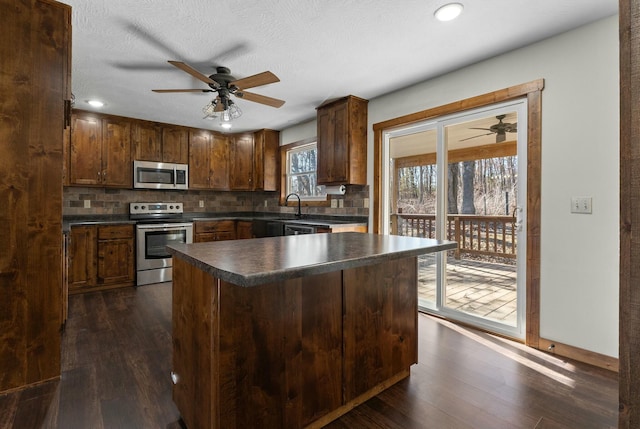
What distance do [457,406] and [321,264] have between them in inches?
49.5

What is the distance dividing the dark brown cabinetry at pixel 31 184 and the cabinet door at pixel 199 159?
10.4 ft

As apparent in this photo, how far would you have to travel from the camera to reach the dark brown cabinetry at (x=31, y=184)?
1906 mm

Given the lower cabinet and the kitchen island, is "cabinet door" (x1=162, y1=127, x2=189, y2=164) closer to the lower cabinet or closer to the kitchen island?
the lower cabinet

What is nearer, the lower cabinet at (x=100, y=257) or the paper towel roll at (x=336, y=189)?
the lower cabinet at (x=100, y=257)

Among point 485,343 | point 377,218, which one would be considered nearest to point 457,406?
point 485,343

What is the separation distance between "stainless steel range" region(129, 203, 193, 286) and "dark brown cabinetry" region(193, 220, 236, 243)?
138 mm

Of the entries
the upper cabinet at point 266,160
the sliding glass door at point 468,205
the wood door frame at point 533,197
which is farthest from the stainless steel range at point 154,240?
the wood door frame at point 533,197

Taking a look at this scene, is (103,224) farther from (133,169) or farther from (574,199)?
(574,199)

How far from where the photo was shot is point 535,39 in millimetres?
2471

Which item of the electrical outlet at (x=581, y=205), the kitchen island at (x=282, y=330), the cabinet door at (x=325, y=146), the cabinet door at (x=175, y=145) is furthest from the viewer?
the cabinet door at (x=175, y=145)

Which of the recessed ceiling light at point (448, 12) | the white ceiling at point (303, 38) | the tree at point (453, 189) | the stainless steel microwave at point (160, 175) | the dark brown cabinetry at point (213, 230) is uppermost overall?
the white ceiling at point (303, 38)

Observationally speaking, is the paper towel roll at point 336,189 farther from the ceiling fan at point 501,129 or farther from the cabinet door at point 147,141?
the cabinet door at point 147,141

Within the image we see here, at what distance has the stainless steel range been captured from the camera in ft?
14.6

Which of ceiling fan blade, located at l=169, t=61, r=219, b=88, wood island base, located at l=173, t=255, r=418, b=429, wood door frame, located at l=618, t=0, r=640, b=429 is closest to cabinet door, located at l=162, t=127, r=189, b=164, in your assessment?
ceiling fan blade, located at l=169, t=61, r=219, b=88
